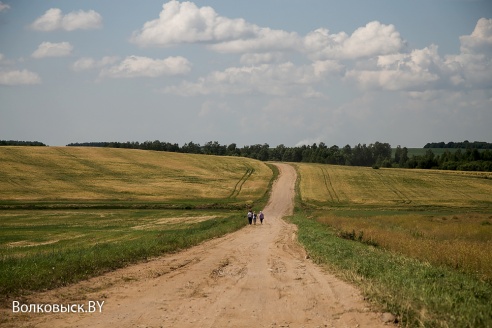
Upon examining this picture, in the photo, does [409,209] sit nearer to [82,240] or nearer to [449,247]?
[82,240]

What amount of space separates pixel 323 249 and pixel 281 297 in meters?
9.50

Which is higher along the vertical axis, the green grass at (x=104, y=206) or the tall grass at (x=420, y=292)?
the tall grass at (x=420, y=292)

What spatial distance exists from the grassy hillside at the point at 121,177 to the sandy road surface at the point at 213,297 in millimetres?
54430

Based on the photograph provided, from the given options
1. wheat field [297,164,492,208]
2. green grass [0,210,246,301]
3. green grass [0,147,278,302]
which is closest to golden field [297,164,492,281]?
wheat field [297,164,492,208]

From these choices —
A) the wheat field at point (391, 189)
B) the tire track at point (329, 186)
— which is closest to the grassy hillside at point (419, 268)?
the wheat field at point (391, 189)

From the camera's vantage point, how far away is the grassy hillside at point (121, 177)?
72562mm

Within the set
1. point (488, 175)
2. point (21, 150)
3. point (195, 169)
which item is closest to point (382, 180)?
point (488, 175)

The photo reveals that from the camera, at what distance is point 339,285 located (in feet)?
45.4

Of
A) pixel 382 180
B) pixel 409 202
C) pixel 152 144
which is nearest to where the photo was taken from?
pixel 409 202

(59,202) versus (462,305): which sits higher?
(462,305)

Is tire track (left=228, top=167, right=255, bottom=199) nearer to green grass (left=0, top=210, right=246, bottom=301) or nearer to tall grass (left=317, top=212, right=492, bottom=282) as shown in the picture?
green grass (left=0, top=210, right=246, bottom=301)

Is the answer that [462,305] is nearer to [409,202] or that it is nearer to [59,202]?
[59,202]

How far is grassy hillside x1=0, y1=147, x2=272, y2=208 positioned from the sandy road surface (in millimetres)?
54430

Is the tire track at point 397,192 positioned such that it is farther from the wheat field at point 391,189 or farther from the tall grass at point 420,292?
the tall grass at point 420,292
